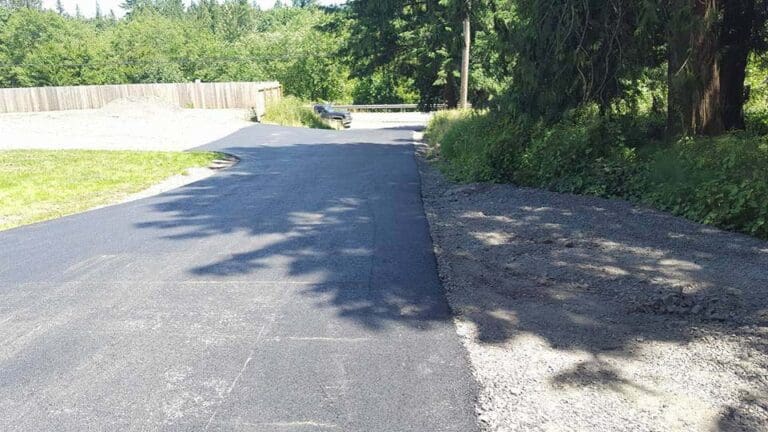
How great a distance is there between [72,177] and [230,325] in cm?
1074

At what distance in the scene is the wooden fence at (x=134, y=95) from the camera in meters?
38.5

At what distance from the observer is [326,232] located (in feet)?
26.7

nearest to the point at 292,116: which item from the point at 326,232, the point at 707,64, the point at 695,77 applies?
the point at 707,64

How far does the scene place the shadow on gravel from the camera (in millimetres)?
5602

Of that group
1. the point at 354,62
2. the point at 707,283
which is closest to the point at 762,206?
the point at 707,283

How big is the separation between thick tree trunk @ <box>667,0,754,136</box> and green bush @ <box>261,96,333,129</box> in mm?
25086

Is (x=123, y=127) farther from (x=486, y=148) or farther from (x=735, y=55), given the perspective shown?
(x=735, y=55)

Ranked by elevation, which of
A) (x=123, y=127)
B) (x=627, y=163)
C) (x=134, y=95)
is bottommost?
(x=123, y=127)

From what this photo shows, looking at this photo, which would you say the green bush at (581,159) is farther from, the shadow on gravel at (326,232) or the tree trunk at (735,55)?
the shadow on gravel at (326,232)

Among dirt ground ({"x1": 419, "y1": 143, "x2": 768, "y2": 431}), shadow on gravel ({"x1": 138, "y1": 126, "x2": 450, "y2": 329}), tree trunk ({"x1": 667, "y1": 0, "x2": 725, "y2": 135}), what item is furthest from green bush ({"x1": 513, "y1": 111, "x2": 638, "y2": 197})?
shadow on gravel ({"x1": 138, "y1": 126, "x2": 450, "y2": 329})

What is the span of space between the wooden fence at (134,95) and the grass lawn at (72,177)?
2015cm

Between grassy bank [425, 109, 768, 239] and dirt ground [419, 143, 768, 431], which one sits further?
grassy bank [425, 109, 768, 239]

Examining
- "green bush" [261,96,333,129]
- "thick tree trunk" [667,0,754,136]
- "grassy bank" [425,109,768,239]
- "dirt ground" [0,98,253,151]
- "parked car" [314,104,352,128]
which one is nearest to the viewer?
"grassy bank" [425,109,768,239]

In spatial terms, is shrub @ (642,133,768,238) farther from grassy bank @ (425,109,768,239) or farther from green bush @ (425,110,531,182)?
green bush @ (425,110,531,182)
